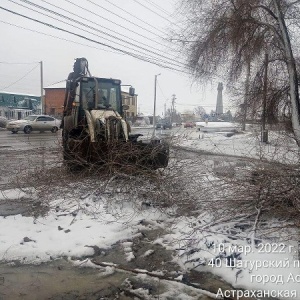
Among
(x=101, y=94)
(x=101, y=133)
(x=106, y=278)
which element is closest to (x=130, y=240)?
(x=106, y=278)

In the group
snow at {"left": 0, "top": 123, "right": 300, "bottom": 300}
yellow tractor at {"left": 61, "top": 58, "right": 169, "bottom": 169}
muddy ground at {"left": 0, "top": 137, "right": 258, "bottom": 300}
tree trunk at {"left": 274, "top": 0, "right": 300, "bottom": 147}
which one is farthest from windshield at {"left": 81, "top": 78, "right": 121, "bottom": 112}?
tree trunk at {"left": 274, "top": 0, "right": 300, "bottom": 147}

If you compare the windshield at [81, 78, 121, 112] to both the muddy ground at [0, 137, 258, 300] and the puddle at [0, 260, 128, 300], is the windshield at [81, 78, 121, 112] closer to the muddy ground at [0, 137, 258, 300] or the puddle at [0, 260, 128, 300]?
the muddy ground at [0, 137, 258, 300]

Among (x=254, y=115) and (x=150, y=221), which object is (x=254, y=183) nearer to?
(x=150, y=221)

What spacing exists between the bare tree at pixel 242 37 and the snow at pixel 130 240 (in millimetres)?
8173

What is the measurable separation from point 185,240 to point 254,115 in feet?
39.7

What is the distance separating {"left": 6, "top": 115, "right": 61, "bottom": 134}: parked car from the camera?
2528 cm

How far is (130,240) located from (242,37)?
36.1 feet

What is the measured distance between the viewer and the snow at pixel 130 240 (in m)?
3.69

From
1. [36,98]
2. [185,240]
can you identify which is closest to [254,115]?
[185,240]

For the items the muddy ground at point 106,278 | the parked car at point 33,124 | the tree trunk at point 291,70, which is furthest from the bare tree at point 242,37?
the parked car at point 33,124

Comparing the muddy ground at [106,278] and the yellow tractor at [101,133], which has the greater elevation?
the yellow tractor at [101,133]

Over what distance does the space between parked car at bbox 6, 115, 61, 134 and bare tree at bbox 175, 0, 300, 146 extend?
51.0 ft

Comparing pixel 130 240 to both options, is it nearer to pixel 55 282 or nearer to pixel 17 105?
pixel 55 282

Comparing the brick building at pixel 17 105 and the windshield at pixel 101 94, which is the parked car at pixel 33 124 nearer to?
the windshield at pixel 101 94
